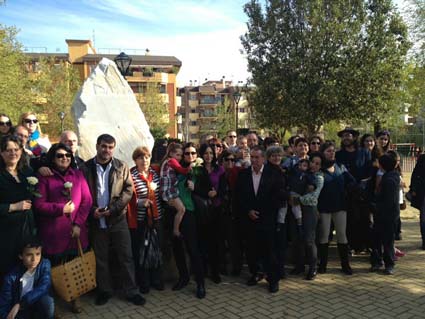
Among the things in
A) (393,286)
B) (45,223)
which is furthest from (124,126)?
(393,286)

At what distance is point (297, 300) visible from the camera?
14.3 ft

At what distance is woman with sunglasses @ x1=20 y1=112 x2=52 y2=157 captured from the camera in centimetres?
514

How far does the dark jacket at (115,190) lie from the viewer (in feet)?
13.8

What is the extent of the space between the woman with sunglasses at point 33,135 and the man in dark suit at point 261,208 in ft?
10.1

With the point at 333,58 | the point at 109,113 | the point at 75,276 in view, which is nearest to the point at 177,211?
the point at 75,276

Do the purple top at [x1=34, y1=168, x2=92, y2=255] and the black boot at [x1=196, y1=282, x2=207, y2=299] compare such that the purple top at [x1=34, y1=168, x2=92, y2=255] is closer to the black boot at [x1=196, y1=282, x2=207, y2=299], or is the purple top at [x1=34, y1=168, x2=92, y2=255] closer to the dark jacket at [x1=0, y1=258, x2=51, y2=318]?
the dark jacket at [x1=0, y1=258, x2=51, y2=318]

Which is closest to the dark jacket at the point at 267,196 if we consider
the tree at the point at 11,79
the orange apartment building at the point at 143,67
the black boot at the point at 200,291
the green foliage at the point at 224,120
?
the black boot at the point at 200,291

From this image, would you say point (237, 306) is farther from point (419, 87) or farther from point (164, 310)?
point (419, 87)

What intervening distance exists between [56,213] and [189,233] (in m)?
1.65

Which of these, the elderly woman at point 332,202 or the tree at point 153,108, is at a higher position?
the tree at point 153,108

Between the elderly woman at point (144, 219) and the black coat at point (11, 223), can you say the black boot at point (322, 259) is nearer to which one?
the elderly woman at point (144, 219)

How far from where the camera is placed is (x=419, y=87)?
12273 millimetres

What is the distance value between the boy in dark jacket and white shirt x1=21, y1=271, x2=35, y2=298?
4656 millimetres

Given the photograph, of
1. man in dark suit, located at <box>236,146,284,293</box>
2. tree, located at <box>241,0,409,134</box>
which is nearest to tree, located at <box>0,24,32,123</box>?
tree, located at <box>241,0,409,134</box>
